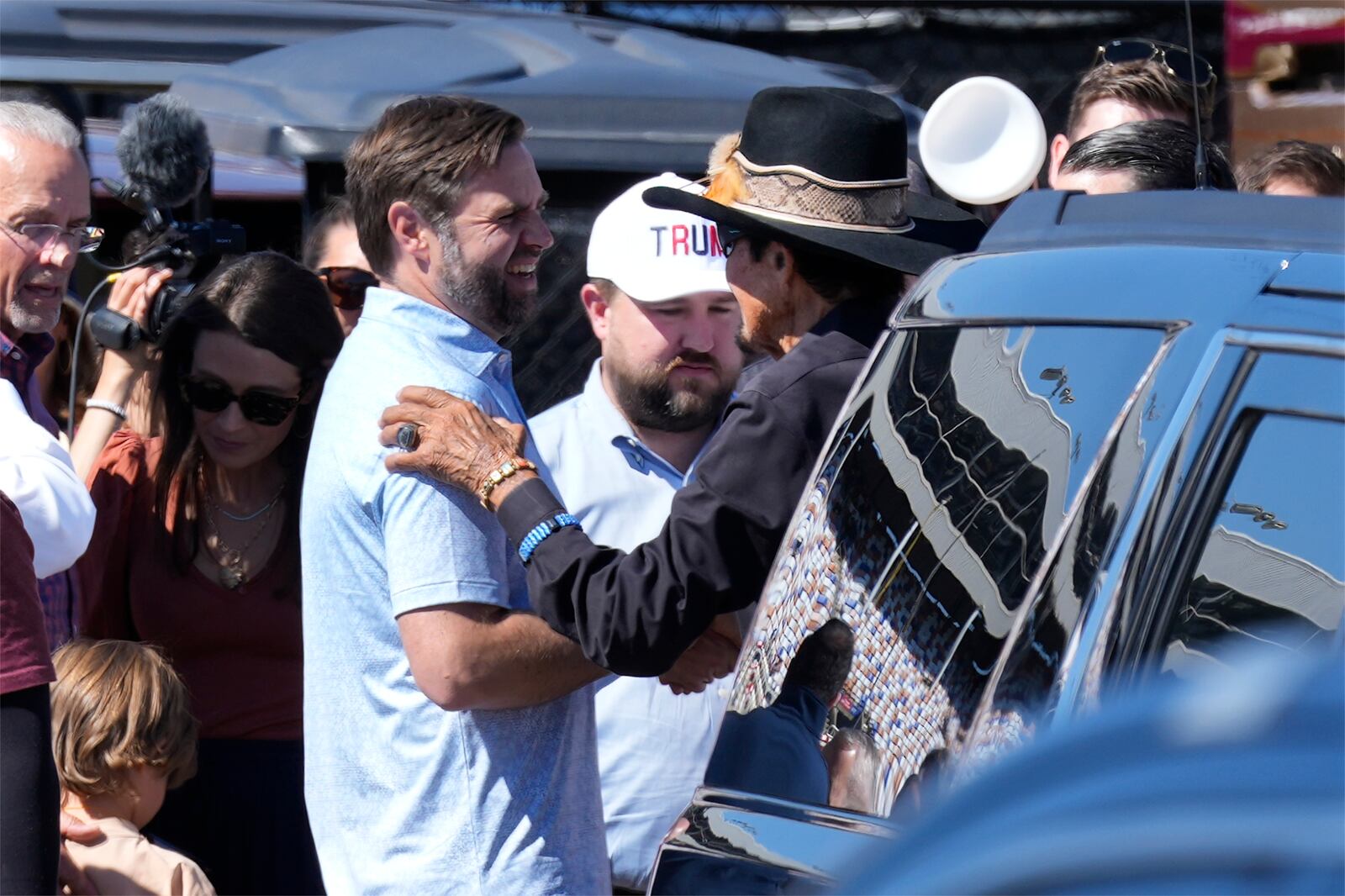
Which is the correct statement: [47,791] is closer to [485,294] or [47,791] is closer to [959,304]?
[485,294]

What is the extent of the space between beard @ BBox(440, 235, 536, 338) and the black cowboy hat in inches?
11.4

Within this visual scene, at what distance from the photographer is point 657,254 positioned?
360 cm

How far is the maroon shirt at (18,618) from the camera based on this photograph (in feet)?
7.27

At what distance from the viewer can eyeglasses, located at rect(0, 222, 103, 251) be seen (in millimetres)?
2955

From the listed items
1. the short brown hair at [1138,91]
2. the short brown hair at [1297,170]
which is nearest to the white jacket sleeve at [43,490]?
the short brown hair at [1138,91]

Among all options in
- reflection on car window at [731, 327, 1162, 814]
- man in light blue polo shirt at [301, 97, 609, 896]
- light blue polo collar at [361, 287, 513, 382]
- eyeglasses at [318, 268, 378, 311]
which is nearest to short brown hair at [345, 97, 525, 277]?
man in light blue polo shirt at [301, 97, 609, 896]

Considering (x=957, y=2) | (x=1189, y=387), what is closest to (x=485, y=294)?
(x=1189, y=387)

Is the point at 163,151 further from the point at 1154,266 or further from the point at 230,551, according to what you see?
the point at 1154,266

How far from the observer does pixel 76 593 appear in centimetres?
321

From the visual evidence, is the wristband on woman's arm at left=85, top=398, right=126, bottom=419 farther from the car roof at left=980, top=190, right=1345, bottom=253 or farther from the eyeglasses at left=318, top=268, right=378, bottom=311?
the car roof at left=980, top=190, right=1345, bottom=253

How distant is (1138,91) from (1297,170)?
78 centimetres

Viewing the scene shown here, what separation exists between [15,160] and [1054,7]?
5647mm

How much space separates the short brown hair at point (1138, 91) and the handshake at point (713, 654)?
5.74 feet

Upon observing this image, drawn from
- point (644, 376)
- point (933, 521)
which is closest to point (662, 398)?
point (644, 376)
